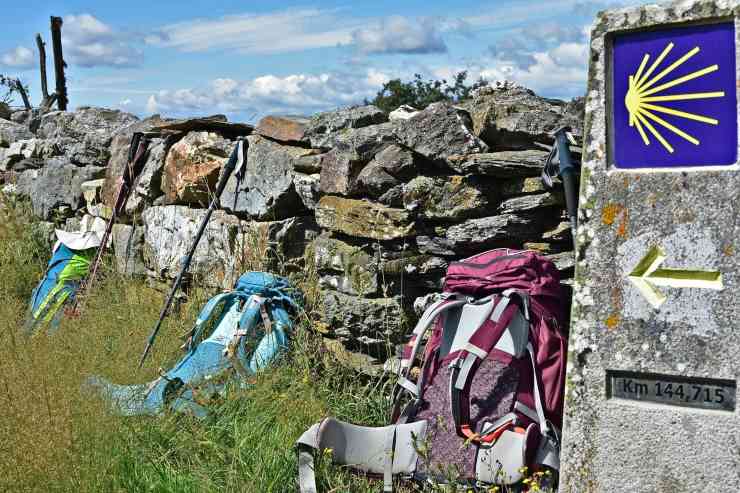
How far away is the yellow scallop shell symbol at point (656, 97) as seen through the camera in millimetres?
2463

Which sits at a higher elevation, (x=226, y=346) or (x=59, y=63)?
(x=59, y=63)

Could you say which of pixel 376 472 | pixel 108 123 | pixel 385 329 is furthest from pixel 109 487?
pixel 108 123

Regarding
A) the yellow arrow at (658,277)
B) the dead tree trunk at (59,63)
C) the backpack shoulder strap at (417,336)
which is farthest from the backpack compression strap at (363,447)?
the dead tree trunk at (59,63)

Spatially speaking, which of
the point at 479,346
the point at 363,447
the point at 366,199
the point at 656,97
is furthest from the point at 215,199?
the point at 656,97

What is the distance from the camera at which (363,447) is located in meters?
3.54

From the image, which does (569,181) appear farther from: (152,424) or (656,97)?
(152,424)

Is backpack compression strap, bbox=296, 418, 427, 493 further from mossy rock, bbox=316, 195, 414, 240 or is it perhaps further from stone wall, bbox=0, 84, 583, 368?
mossy rock, bbox=316, 195, 414, 240

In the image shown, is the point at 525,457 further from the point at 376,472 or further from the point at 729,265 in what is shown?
the point at 729,265

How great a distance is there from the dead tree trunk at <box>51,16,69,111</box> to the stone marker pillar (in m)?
11.2

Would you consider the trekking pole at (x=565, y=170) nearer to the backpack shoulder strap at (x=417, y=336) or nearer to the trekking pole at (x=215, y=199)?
the backpack shoulder strap at (x=417, y=336)

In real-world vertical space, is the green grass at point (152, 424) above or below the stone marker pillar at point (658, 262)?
below

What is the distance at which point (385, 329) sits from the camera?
4387 mm

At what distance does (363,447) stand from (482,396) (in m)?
0.54

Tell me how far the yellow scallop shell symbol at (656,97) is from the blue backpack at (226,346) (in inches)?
97.2
